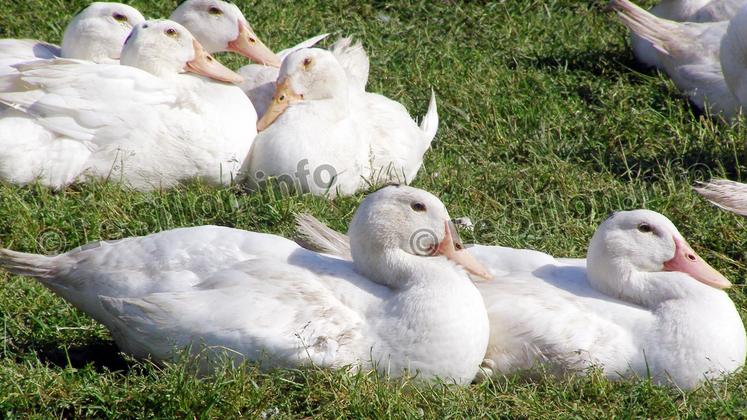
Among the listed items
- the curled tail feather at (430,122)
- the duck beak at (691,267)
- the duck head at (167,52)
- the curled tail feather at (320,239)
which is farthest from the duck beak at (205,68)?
the duck beak at (691,267)

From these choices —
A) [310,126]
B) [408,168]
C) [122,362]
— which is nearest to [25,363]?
[122,362]

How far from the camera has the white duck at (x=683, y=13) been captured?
30.7 ft

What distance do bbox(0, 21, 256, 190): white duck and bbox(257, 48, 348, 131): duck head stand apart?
0.32 meters

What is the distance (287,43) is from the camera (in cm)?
946

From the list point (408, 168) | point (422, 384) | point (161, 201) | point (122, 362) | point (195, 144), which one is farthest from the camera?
point (408, 168)

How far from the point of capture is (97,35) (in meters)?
7.59

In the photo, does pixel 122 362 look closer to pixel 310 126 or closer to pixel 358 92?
pixel 310 126

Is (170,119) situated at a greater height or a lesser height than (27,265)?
greater

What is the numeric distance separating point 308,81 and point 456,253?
8.58 feet

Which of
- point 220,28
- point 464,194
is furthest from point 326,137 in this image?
point 220,28

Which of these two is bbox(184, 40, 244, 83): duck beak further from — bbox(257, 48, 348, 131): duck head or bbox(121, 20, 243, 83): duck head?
bbox(257, 48, 348, 131): duck head

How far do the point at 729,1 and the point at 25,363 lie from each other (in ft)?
23.2

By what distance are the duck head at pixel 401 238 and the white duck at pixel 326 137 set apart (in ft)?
6.43

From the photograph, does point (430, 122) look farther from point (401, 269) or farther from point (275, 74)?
point (401, 269)
